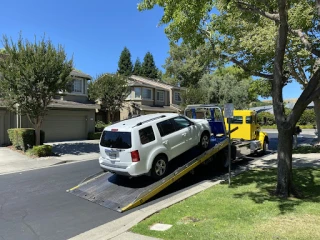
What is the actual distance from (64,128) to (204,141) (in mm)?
16737

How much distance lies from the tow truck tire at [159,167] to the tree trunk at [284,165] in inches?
125

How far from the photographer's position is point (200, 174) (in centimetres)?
1074

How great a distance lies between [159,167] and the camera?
28.0ft

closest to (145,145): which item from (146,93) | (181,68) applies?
(146,93)

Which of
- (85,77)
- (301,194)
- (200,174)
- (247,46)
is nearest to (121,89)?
(85,77)

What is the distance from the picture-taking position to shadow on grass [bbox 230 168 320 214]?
684 cm

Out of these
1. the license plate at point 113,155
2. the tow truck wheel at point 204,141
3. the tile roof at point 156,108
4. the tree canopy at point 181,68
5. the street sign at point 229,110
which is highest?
the tree canopy at point 181,68

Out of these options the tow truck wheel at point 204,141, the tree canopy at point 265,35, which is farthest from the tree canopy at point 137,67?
the tow truck wheel at point 204,141

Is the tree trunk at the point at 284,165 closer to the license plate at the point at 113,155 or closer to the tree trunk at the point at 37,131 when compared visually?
the license plate at the point at 113,155

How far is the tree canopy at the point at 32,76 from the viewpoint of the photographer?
1625cm

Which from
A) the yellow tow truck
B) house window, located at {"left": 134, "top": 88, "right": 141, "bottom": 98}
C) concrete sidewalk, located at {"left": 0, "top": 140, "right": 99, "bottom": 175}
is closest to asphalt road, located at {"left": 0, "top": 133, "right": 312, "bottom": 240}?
concrete sidewalk, located at {"left": 0, "top": 140, "right": 99, "bottom": 175}

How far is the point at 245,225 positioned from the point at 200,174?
5466mm

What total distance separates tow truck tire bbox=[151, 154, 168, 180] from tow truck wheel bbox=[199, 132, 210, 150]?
208 centimetres

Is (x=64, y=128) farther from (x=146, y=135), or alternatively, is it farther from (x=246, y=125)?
(x=146, y=135)
